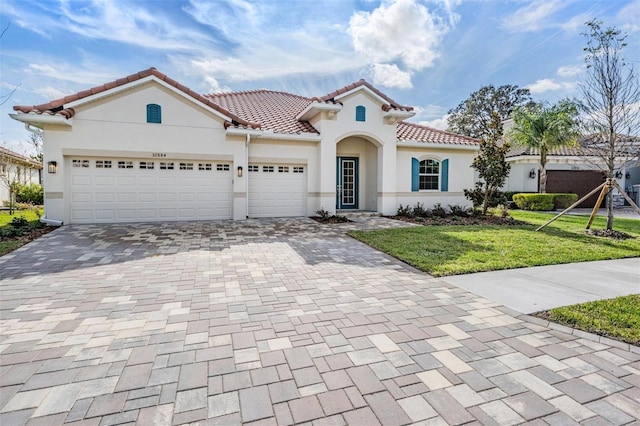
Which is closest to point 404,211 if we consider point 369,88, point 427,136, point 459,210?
point 459,210

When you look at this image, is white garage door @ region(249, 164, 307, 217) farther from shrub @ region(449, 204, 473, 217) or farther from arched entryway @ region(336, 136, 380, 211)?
shrub @ region(449, 204, 473, 217)

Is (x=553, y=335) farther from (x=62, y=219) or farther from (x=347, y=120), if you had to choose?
(x=62, y=219)

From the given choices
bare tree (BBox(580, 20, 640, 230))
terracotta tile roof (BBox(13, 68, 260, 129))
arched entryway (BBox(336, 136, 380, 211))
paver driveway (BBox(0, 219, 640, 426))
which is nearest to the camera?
Answer: paver driveway (BBox(0, 219, 640, 426))

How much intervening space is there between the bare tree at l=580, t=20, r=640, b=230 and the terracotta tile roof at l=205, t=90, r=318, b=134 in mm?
→ 9332

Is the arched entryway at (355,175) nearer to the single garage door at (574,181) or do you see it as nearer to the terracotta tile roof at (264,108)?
the terracotta tile roof at (264,108)

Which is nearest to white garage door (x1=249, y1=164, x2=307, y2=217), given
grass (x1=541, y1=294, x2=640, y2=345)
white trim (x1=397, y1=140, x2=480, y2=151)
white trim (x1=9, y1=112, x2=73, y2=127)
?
white trim (x1=397, y1=140, x2=480, y2=151)

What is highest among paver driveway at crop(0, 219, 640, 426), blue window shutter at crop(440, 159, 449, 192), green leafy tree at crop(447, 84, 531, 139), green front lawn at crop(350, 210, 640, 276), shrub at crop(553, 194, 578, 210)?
green leafy tree at crop(447, 84, 531, 139)

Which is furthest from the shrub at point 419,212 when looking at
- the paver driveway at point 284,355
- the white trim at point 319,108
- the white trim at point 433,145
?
the paver driveway at point 284,355

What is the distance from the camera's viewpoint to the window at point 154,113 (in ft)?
38.4

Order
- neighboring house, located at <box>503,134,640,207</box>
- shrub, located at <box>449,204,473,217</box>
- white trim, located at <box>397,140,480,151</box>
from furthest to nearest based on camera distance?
neighboring house, located at <box>503,134,640,207</box>
white trim, located at <box>397,140,480,151</box>
shrub, located at <box>449,204,473,217</box>

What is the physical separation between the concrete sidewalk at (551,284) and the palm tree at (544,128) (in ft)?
46.6

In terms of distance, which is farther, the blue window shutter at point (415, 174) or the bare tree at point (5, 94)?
the blue window shutter at point (415, 174)

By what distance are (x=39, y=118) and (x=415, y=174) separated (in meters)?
14.5

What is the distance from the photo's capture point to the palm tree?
59.1 ft
